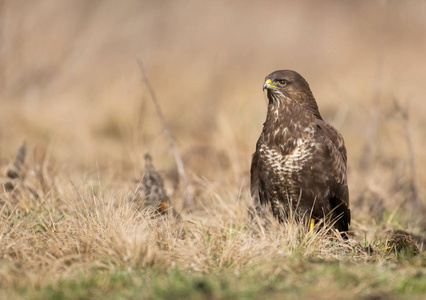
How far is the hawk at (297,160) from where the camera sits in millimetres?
4727

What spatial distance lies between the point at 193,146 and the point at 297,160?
11.2 ft

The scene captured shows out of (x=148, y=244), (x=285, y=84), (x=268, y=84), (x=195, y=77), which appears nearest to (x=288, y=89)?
(x=285, y=84)

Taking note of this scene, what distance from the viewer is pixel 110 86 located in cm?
1082

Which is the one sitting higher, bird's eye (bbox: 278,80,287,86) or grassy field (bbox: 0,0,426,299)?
bird's eye (bbox: 278,80,287,86)

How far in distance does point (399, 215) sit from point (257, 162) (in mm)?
2183

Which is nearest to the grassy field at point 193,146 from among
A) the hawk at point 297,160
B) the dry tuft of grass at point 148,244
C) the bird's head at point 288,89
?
the dry tuft of grass at point 148,244

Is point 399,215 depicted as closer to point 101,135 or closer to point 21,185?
point 21,185

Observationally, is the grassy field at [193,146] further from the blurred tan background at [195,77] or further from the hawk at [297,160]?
the hawk at [297,160]

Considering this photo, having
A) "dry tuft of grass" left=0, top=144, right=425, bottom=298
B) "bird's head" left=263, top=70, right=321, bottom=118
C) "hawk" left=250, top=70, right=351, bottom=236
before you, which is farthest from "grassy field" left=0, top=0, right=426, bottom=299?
"bird's head" left=263, top=70, right=321, bottom=118

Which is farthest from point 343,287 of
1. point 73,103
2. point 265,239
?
point 73,103

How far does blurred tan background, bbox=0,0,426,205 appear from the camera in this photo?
7.93 meters

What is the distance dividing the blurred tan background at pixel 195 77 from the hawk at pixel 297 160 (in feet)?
5.69

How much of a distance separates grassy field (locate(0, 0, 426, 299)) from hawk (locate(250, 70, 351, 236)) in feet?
0.75

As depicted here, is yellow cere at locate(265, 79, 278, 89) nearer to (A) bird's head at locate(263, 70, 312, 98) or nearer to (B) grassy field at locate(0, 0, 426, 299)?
(A) bird's head at locate(263, 70, 312, 98)
